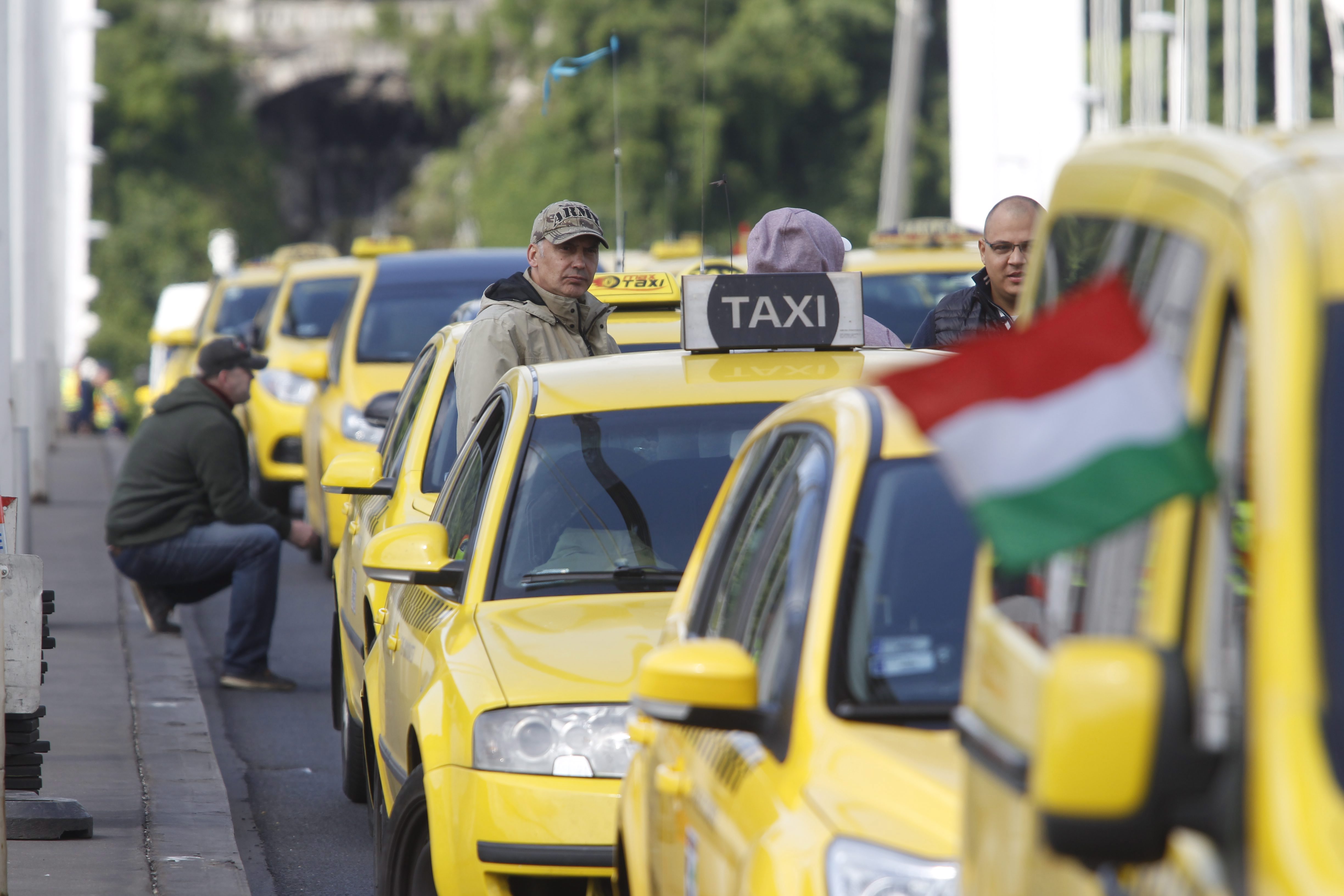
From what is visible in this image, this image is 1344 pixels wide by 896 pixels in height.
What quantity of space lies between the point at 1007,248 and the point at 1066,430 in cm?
469

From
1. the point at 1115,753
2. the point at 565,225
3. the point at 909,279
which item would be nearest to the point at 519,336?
the point at 565,225

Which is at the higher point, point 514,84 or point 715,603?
point 514,84

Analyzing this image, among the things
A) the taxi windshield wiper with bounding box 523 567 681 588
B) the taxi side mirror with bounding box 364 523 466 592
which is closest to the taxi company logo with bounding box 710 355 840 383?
the taxi windshield wiper with bounding box 523 567 681 588

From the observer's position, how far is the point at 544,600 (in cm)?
517

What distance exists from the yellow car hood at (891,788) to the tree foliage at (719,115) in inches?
1662

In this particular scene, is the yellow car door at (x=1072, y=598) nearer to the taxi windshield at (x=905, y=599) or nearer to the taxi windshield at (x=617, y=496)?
the taxi windshield at (x=905, y=599)

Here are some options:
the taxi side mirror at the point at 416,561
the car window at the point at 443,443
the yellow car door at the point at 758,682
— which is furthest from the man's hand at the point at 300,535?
the yellow car door at the point at 758,682

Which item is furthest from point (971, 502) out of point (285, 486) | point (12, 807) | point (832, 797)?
point (285, 486)

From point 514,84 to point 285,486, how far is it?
53924 millimetres

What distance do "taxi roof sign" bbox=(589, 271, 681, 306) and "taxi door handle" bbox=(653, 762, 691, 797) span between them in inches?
191

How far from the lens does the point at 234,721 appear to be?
9.28 meters

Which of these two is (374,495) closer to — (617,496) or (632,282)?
(632,282)

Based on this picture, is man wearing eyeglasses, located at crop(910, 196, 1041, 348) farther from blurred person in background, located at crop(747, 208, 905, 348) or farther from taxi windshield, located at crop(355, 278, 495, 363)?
taxi windshield, located at crop(355, 278, 495, 363)

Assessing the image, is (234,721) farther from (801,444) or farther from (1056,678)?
(1056,678)
